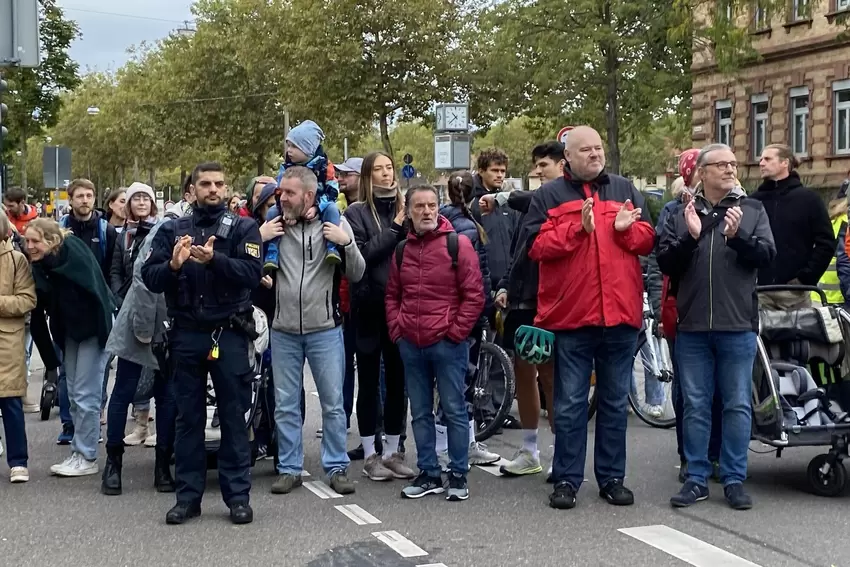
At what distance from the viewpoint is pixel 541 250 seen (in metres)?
7.44

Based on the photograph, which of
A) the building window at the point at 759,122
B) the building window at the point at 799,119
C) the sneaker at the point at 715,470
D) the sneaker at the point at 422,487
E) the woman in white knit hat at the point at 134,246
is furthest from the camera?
the building window at the point at 759,122

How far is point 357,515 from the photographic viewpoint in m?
7.40

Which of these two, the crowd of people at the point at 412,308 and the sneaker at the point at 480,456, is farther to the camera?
the sneaker at the point at 480,456

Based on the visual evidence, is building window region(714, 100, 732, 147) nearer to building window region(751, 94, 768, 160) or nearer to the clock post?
building window region(751, 94, 768, 160)

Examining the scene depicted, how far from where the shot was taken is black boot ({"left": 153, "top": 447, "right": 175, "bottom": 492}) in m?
8.16

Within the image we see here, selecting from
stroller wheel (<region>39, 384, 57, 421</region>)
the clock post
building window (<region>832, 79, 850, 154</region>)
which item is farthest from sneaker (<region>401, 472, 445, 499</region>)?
building window (<region>832, 79, 850, 154</region>)

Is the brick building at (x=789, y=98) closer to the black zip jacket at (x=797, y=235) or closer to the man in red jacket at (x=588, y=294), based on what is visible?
the black zip jacket at (x=797, y=235)

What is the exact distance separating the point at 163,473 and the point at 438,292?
2.07m

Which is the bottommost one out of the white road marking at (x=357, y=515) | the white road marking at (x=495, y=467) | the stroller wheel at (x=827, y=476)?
the white road marking at (x=357, y=515)

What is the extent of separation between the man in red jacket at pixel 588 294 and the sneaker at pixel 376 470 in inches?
47.2

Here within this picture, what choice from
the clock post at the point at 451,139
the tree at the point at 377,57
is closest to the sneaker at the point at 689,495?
the clock post at the point at 451,139

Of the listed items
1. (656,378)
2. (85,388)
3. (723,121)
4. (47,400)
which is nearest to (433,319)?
(85,388)

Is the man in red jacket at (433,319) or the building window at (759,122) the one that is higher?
the building window at (759,122)

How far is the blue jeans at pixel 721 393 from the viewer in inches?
295
